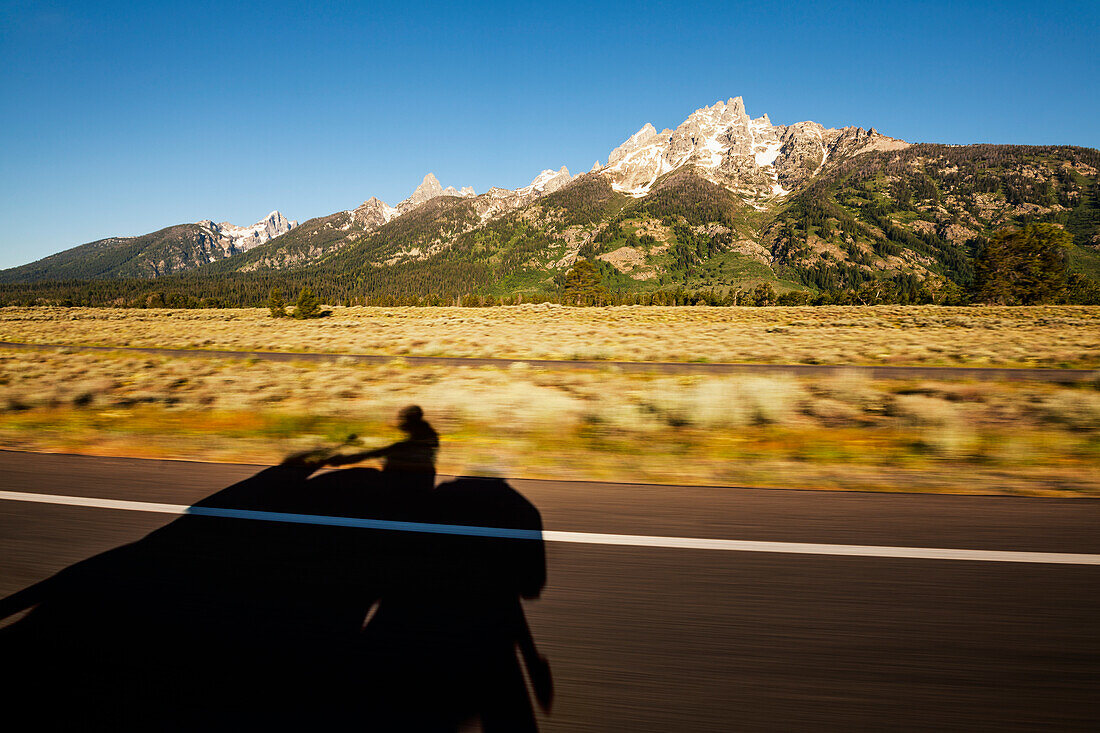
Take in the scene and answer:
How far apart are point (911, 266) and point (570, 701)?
256m

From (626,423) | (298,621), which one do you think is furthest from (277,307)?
(298,621)

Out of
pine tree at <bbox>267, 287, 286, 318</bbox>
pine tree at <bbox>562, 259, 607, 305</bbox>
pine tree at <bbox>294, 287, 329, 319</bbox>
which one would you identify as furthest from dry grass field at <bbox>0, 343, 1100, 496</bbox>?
pine tree at <bbox>562, 259, 607, 305</bbox>

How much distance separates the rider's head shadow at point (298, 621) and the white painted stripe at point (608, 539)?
0.03 metres

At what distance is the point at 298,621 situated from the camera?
8.39 ft

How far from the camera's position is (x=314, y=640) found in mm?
2416

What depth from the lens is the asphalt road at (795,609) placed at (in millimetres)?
2047

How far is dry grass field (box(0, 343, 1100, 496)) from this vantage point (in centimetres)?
507

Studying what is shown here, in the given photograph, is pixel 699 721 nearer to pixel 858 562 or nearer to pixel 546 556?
pixel 546 556

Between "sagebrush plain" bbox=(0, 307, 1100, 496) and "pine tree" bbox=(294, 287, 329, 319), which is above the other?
"pine tree" bbox=(294, 287, 329, 319)

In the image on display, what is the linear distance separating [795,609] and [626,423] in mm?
4174

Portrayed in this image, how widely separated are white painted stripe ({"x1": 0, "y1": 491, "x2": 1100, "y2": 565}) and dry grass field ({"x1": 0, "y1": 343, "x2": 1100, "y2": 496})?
140 cm

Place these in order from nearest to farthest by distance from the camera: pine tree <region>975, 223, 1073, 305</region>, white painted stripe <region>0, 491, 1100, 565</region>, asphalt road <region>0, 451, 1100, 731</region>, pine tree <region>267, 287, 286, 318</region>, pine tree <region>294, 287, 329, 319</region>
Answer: asphalt road <region>0, 451, 1100, 731</region>
white painted stripe <region>0, 491, 1100, 565</region>
pine tree <region>294, 287, 329, 319</region>
pine tree <region>975, 223, 1073, 305</region>
pine tree <region>267, 287, 286, 318</region>

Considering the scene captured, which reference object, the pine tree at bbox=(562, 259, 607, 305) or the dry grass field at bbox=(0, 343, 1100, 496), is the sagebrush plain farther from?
the pine tree at bbox=(562, 259, 607, 305)

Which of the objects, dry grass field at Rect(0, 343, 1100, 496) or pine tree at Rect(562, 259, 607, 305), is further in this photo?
pine tree at Rect(562, 259, 607, 305)
